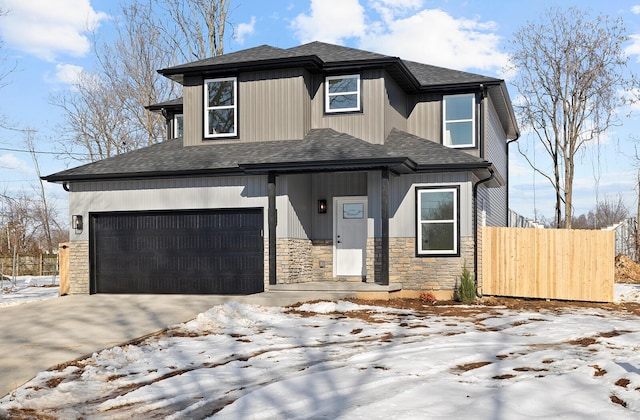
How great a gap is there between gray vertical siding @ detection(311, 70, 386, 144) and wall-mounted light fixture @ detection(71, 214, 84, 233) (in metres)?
6.16

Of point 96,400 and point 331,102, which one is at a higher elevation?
point 331,102

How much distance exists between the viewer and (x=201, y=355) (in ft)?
26.0

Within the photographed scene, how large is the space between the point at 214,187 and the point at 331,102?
3540mm

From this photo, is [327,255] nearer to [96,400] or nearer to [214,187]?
[214,187]

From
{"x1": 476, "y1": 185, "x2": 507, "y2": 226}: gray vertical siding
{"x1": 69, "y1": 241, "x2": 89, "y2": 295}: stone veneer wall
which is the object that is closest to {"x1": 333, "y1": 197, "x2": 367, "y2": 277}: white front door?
{"x1": 476, "y1": 185, "x2": 507, "y2": 226}: gray vertical siding

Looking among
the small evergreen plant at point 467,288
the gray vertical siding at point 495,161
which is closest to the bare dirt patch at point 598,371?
the small evergreen plant at point 467,288

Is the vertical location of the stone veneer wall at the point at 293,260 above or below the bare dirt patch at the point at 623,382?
above

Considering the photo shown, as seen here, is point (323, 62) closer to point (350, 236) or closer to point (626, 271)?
point (350, 236)

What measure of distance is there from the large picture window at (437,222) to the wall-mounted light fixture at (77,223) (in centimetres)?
796

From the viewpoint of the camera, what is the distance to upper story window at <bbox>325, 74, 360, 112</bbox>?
50.2ft

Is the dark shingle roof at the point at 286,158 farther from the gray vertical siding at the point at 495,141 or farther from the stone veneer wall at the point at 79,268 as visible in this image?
the gray vertical siding at the point at 495,141

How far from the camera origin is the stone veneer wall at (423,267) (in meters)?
13.8

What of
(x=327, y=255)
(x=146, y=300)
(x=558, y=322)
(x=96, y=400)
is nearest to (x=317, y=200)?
(x=327, y=255)

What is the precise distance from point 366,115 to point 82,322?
7.85 meters
